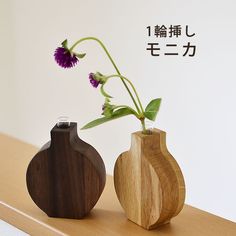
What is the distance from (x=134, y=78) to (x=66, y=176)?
1975 mm

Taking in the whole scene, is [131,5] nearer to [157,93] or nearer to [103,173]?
[157,93]

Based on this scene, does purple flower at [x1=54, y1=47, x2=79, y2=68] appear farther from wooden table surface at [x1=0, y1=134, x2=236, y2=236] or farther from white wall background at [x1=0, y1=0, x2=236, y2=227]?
white wall background at [x1=0, y1=0, x2=236, y2=227]

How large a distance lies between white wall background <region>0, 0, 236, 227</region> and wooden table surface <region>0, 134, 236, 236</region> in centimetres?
150

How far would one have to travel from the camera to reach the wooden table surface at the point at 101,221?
962 millimetres

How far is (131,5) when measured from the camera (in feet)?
9.40

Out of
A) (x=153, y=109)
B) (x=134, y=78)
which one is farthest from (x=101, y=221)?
(x=134, y=78)

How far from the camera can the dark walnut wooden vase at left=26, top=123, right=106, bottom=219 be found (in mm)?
987

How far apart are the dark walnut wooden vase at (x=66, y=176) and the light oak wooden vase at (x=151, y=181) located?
0.06m

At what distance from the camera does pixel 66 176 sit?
1.00 m

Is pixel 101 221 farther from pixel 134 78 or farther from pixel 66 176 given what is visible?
pixel 134 78

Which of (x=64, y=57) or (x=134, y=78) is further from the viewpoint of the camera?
(x=134, y=78)

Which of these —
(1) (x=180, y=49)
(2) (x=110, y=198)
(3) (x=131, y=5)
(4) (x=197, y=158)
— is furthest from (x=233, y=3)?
(2) (x=110, y=198)

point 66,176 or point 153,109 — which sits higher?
point 153,109

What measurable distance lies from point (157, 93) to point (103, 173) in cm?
186
